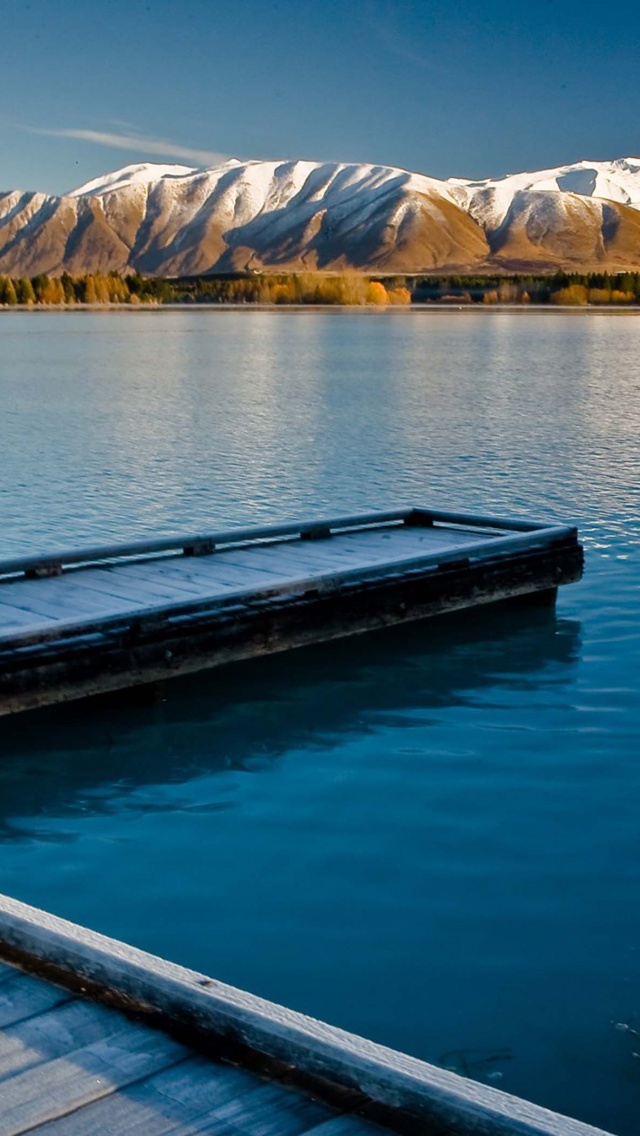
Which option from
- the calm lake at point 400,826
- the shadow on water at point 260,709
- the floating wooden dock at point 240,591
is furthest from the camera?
the floating wooden dock at point 240,591

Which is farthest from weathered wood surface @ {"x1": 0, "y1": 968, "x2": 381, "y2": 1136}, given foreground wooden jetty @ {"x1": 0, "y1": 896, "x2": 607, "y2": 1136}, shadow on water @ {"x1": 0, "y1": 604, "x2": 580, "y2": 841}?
shadow on water @ {"x1": 0, "y1": 604, "x2": 580, "y2": 841}

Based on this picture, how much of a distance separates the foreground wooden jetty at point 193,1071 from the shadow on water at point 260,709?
3.97 metres

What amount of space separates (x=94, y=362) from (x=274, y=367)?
10.6m

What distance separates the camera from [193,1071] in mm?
3951

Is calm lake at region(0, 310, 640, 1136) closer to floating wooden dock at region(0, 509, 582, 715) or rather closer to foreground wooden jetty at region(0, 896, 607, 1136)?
floating wooden dock at region(0, 509, 582, 715)

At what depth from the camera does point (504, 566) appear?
1312 cm

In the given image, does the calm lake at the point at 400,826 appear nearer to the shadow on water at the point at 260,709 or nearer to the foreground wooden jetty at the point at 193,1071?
the shadow on water at the point at 260,709

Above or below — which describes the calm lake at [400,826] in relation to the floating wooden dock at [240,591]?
below

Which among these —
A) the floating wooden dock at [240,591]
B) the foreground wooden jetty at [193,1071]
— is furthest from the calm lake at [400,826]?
the foreground wooden jetty at [193,1071]

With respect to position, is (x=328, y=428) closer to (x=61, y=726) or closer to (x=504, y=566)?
(x=504, y=566)

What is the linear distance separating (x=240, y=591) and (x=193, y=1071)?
6.90m

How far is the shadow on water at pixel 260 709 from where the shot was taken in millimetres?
9188

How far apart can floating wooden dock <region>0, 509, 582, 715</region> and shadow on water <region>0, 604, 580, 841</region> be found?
0.40 meters

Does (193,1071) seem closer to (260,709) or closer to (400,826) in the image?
(400,826)
